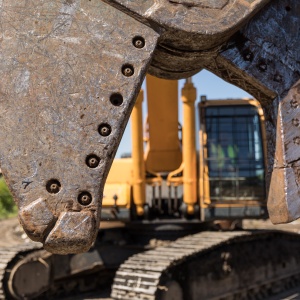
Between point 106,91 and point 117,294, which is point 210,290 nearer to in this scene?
point 117,294

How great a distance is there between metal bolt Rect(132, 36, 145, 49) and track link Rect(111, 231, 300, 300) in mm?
3699

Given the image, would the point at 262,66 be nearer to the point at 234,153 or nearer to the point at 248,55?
the point at 248,55

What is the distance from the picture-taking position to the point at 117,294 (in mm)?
5773

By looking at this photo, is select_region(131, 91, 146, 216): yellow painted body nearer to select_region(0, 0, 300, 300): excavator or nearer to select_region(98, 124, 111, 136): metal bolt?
select_region(0, 0, 300, 300): excavator

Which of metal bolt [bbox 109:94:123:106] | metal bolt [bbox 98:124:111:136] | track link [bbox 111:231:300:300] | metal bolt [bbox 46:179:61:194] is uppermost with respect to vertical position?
metal bolt [bbox 109:94:123:106]

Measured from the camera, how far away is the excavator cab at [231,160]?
21.3ft

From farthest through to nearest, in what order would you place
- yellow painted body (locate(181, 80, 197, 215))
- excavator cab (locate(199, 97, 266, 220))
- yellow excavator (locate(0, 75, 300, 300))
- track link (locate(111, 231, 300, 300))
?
yellow painted body (locate(181, 80, 197, 215)) → excavator cab (locate(199, 97, 266, 220)) → yellow excavator (locate(0, 75, 300, 300)) → track link (locate(111, 231, 300, 300))

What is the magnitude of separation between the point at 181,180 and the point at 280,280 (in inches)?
82.8

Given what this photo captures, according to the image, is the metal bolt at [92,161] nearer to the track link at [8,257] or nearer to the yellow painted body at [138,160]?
the track link at [8,257]

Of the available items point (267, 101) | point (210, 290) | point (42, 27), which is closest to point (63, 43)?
point (42, 27)

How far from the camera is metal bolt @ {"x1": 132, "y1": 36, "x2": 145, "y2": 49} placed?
2.13 metres

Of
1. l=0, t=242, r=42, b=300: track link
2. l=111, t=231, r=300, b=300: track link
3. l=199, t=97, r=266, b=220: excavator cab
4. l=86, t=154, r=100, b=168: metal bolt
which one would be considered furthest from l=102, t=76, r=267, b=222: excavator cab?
l=86, t=154, r=100, b=168: metal bolt

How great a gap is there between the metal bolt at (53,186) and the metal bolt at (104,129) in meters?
0.24

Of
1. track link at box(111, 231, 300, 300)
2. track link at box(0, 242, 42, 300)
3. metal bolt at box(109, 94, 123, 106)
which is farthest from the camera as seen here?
track link at box(0, 242, 42, 300)
